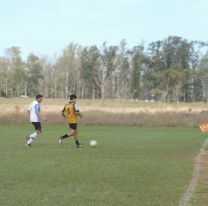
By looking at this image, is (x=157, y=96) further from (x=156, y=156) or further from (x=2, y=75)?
(x=156, y=156)

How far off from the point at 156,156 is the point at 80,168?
4.30 metres

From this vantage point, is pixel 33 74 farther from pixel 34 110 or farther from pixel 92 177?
pixel 92 177

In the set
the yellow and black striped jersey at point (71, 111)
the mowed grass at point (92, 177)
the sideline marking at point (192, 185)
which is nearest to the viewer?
the sideline marking at point (192, 185)

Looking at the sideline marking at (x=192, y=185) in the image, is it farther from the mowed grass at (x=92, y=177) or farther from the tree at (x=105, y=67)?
the tree at (x=105, y=67)

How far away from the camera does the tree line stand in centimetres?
10475

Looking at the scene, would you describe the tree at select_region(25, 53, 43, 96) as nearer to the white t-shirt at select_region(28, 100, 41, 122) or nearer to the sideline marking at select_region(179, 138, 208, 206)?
the white t-shirt at select_region(28, 100, 41, 122)

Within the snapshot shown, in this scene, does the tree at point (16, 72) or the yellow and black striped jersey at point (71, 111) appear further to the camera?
the tree at point (16, 72)

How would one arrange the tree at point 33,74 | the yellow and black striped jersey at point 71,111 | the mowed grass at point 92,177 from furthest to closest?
the tree at point 33,74, the yellow and black striped jersey at point 71,111, the mowed grass at point 92,177

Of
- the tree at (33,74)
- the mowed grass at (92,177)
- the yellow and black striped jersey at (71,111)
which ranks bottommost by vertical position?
the mowed grass at (92,177)

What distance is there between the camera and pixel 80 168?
41.5 feet

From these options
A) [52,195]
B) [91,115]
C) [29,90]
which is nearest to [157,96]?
[29,90]

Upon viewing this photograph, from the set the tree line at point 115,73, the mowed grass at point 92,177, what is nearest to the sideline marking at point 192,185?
the mowed grass at point 92,177

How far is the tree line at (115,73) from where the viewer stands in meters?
105

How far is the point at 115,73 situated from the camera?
118 meters
